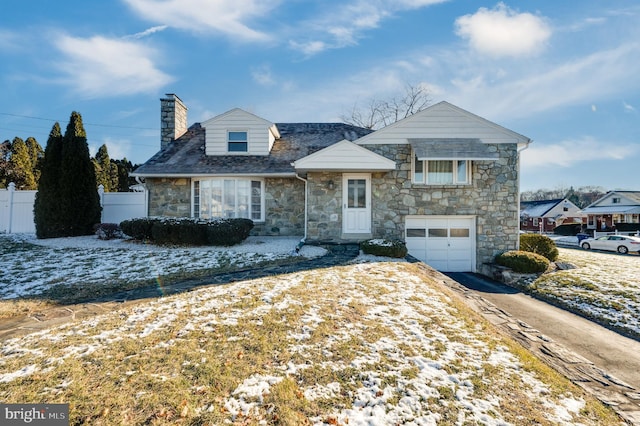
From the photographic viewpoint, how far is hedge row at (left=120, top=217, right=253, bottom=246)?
1098 cm

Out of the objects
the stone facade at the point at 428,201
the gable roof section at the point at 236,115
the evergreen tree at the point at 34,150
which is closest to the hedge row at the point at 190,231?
the stone facade at the point at 428,201

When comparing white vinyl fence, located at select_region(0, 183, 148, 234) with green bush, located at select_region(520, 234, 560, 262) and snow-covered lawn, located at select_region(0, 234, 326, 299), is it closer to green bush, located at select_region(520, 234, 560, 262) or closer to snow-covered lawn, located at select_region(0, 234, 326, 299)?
snow-covered lawn, located at select_region(0, 234, 326, 299)

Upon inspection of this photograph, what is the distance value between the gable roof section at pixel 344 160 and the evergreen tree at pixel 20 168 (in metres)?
23.5

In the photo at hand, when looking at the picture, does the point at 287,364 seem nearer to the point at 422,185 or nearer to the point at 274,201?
the point at 422,185

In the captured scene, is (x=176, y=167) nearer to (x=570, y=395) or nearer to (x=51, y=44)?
(x=51, y=44)

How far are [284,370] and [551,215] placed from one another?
46.1 metres

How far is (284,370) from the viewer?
3.57 meters

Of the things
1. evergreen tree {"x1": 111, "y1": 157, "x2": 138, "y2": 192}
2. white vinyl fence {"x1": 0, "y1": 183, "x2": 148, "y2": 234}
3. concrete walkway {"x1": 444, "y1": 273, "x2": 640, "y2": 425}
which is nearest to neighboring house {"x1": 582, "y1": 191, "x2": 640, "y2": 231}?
concrete walkway {"x1": 444, "y1": 273, "x2": 640, "y2": 425}

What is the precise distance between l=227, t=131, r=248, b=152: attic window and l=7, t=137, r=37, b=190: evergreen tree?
749 inches

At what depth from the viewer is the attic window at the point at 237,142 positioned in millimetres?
14273

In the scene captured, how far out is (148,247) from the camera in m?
10.7

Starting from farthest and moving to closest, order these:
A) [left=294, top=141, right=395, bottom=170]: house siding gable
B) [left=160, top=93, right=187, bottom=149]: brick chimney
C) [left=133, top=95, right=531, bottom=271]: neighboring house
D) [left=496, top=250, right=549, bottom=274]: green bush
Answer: [left=160, top=93, right=187, bottom=149]: brick chimney < [left=133, top=95, right=531, bottom=271]: neighboring house < [left=294, top=141, right=395, bottom=170]: house siding gable < [left=496, top=250, right=549, bottom=274]: green bush

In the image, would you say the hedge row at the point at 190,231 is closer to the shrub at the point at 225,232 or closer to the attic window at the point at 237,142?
the shrub at the point at 225,232

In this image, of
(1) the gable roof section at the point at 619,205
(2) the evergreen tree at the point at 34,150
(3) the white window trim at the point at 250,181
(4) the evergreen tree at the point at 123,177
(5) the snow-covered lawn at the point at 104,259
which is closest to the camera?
(5) the snow-covered lawn at the point at 104,259
